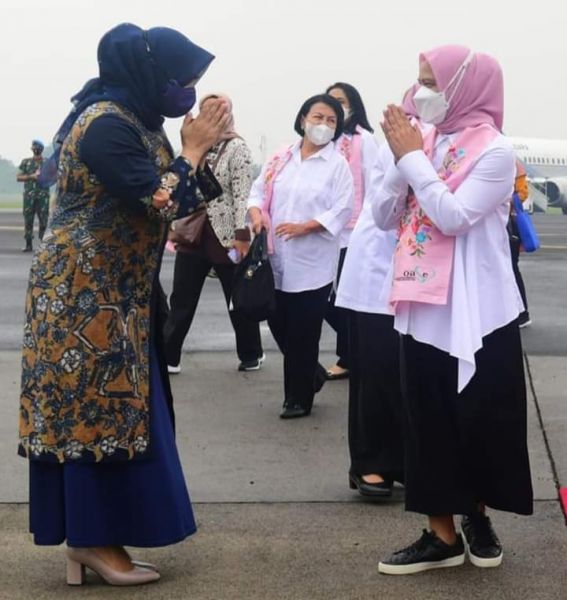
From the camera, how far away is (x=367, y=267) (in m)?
5.67

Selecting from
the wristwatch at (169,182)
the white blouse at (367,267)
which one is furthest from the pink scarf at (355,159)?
the wristwatch at (169,182)

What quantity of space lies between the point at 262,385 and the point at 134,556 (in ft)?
11.6

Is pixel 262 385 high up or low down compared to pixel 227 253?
down

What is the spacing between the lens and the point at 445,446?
460cm

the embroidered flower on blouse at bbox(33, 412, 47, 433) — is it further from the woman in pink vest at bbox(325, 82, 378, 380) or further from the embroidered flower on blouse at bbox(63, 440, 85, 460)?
the woman in pink vest at bbox(325, 82, 378, 380)

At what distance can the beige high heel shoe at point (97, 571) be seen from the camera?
450cm

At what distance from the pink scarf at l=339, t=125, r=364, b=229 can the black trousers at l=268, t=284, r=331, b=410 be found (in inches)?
20.8

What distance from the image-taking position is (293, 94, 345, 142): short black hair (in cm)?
704

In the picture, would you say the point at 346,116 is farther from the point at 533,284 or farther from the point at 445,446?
the point at 533,284

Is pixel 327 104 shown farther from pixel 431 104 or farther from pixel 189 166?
pixel 189 166

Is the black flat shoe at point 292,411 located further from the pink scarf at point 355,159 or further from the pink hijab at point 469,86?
the pink hijab at point 469,86

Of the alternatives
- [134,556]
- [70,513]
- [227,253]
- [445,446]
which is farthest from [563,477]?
[227,253]

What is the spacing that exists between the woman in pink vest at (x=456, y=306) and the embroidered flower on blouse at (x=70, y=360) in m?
1.08

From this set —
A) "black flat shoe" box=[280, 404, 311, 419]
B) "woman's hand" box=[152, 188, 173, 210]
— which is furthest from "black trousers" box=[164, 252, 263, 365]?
"woman's hand" box=[152, 188, 173, 210]
